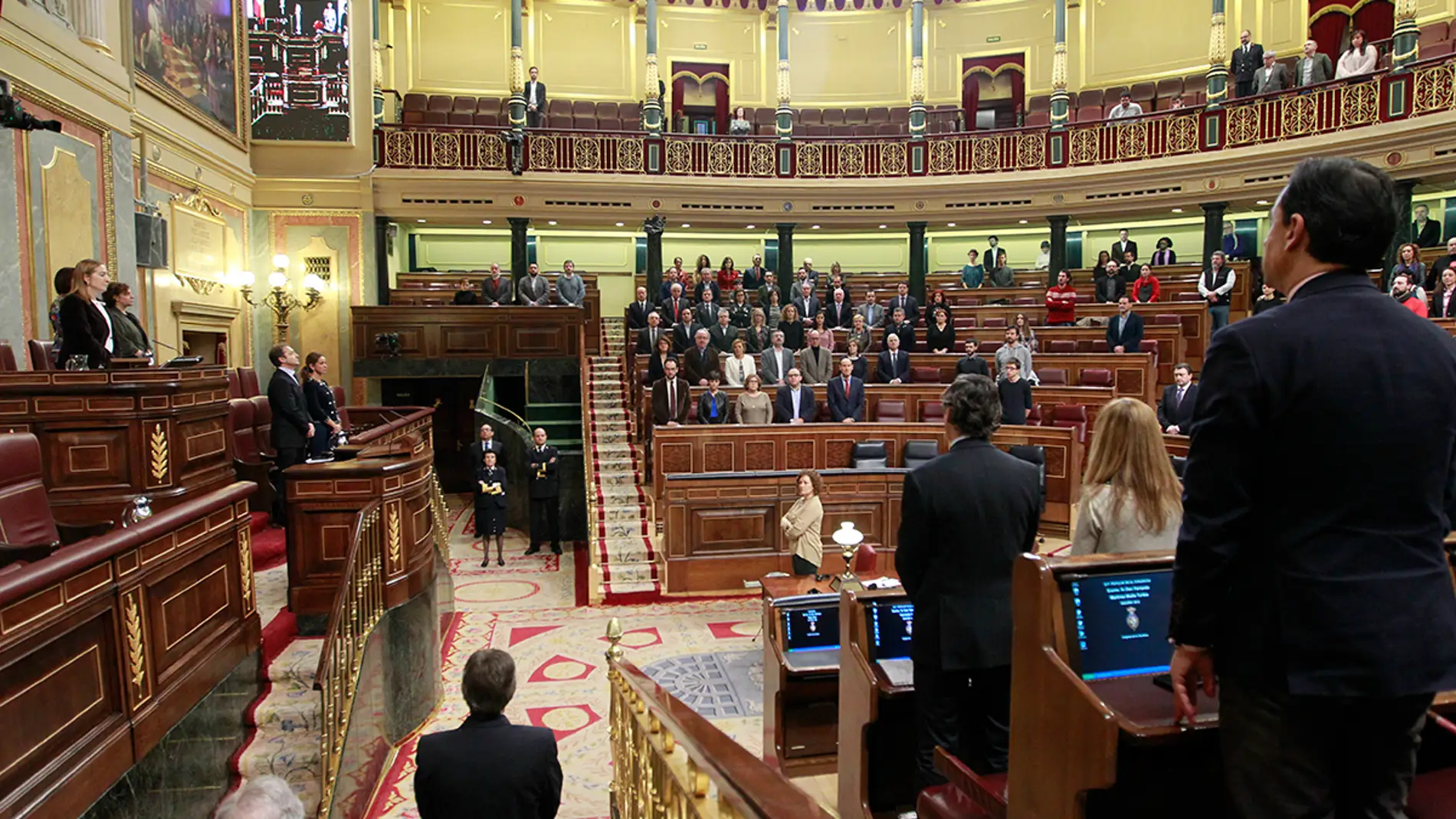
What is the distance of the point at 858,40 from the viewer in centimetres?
1747

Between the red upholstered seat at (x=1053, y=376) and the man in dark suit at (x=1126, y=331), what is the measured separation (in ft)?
2.09

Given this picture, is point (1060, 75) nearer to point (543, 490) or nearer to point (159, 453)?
point (543, 490)

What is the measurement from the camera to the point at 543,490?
8781mm

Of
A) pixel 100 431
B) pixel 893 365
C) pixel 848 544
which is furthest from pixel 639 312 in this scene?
pixel 100 431

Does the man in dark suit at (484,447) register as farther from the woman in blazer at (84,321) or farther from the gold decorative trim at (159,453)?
the gold decorative trim at (159,453)

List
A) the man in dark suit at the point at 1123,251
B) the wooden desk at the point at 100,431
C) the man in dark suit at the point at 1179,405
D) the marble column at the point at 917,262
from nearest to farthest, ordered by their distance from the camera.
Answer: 1. the wooden desk at the point at 100,431
2. the man in dark suit at the point at 1179,405
3. the man in dark suit at the point at 1123,251
4. the marble column at the point at 917,262

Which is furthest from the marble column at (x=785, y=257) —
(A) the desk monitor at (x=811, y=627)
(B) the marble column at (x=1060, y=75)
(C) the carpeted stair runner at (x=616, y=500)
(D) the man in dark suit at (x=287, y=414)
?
(A) the desk monitor at (x=811, y=627)

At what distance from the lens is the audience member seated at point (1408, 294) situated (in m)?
7.21

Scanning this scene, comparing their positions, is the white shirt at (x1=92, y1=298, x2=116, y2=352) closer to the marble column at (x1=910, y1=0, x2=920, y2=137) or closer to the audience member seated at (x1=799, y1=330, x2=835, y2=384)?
the audience member seated at (x1=799, y1=330, x2=835, y2=384)

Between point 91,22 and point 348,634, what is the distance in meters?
6.65

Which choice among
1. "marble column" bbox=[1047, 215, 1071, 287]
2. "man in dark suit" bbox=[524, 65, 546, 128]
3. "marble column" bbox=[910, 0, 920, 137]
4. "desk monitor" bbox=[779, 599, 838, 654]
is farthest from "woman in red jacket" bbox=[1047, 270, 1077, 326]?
"man in dark suit" bbox=[524, 65, 546, 128]

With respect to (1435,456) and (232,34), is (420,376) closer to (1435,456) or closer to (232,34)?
(232,34)

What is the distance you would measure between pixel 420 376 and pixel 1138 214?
1144 cm

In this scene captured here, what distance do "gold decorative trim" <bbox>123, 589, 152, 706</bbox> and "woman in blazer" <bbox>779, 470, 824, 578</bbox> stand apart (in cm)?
439
